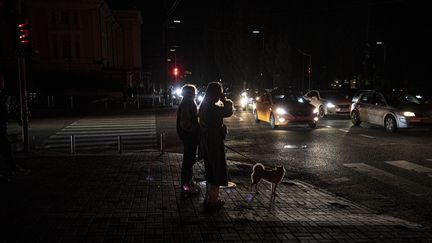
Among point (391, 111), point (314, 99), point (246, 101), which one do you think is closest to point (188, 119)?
point (391, 111)

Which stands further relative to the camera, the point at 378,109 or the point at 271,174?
the point at 378,109

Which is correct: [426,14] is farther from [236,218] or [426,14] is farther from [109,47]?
[109,47]

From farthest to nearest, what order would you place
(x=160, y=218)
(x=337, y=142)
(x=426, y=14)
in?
(x=426, y=14)
(x=337, y=142)
(x=160, y=218)

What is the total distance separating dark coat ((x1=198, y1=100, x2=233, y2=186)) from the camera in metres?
6.62

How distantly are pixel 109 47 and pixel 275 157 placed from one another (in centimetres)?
6153

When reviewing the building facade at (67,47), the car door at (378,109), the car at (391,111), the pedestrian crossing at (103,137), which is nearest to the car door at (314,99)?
the car at (391,111)

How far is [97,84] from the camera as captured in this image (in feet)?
183

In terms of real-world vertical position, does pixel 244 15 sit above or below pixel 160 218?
above

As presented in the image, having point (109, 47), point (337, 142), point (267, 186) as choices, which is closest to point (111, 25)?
point (109, 47)

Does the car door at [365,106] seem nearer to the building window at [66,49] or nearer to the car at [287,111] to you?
the car at [287,111]

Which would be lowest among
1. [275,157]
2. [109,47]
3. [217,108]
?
[275,157]

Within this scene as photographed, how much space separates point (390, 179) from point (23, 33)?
9959 millimetres

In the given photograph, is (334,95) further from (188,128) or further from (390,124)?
(188,128)

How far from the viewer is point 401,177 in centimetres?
966
